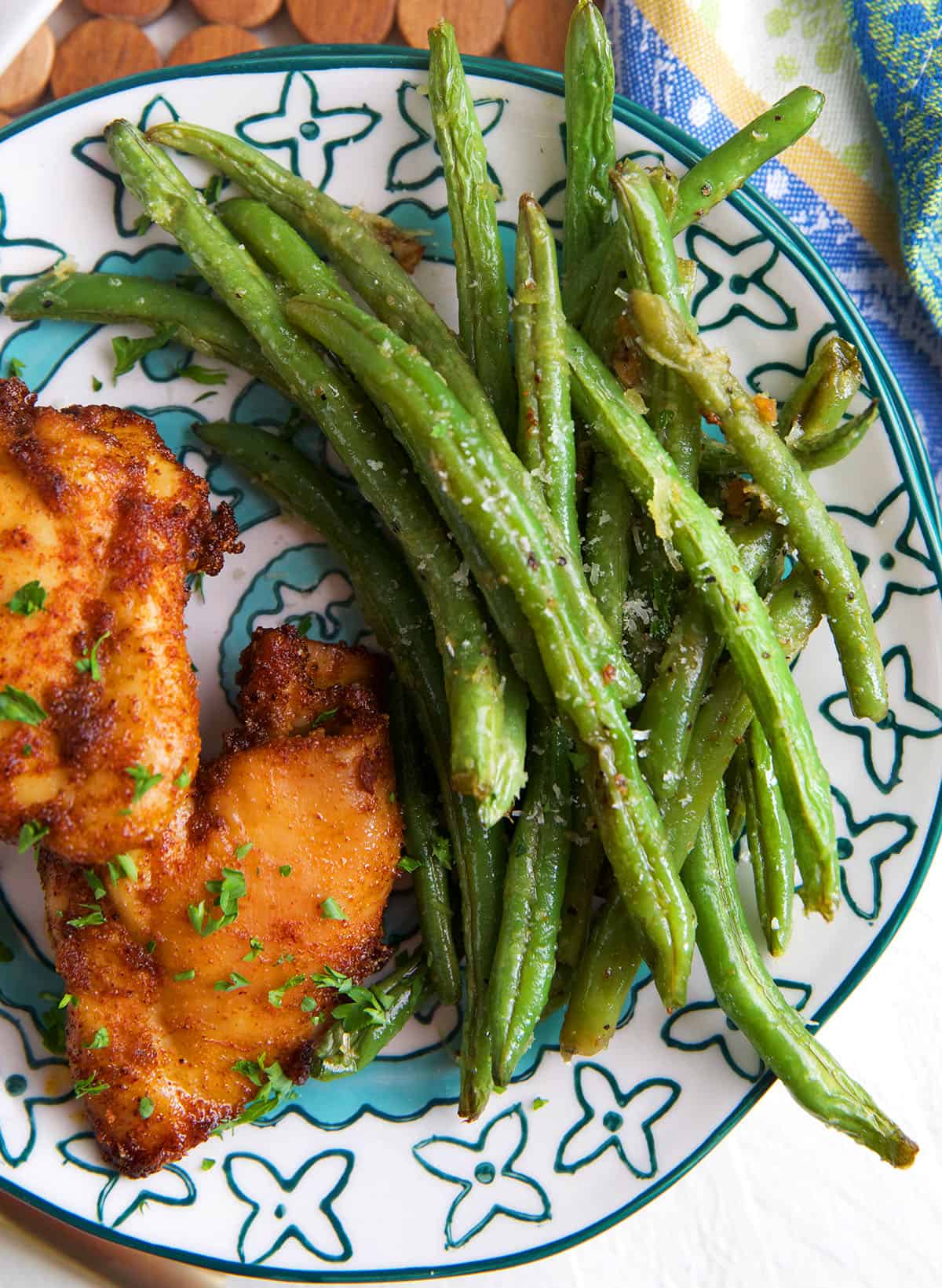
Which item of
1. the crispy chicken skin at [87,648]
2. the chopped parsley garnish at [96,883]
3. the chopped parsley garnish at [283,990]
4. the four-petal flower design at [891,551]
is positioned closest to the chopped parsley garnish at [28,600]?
the crispy chicken skin at [87,648]

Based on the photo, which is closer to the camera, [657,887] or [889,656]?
[657,887]

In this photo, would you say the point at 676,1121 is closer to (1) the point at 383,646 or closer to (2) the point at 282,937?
(2) the point at 282,937

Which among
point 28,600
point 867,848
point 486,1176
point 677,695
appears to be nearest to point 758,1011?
point 867,848

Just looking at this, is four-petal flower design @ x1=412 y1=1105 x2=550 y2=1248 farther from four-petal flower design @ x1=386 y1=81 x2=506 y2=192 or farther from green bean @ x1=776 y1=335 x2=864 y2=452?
four-petal flower design @ x1=386 y1=81 x2=506 y2=192

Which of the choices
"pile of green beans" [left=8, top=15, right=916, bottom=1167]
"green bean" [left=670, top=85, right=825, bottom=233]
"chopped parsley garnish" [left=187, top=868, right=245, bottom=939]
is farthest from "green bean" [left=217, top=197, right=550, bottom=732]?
"chopped parsley garnish" [left=187, top=868, right=245, bottom=939]

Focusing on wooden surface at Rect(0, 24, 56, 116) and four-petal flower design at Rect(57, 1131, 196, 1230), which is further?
wooden surface at Rect(0, 24, 56, 116)

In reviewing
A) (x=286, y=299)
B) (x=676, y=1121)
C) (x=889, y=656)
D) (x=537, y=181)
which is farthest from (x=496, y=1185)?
(x=537, y=181)

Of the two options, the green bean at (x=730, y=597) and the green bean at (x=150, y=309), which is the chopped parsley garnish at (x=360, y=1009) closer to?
the green bean at (x=730, y=597)
